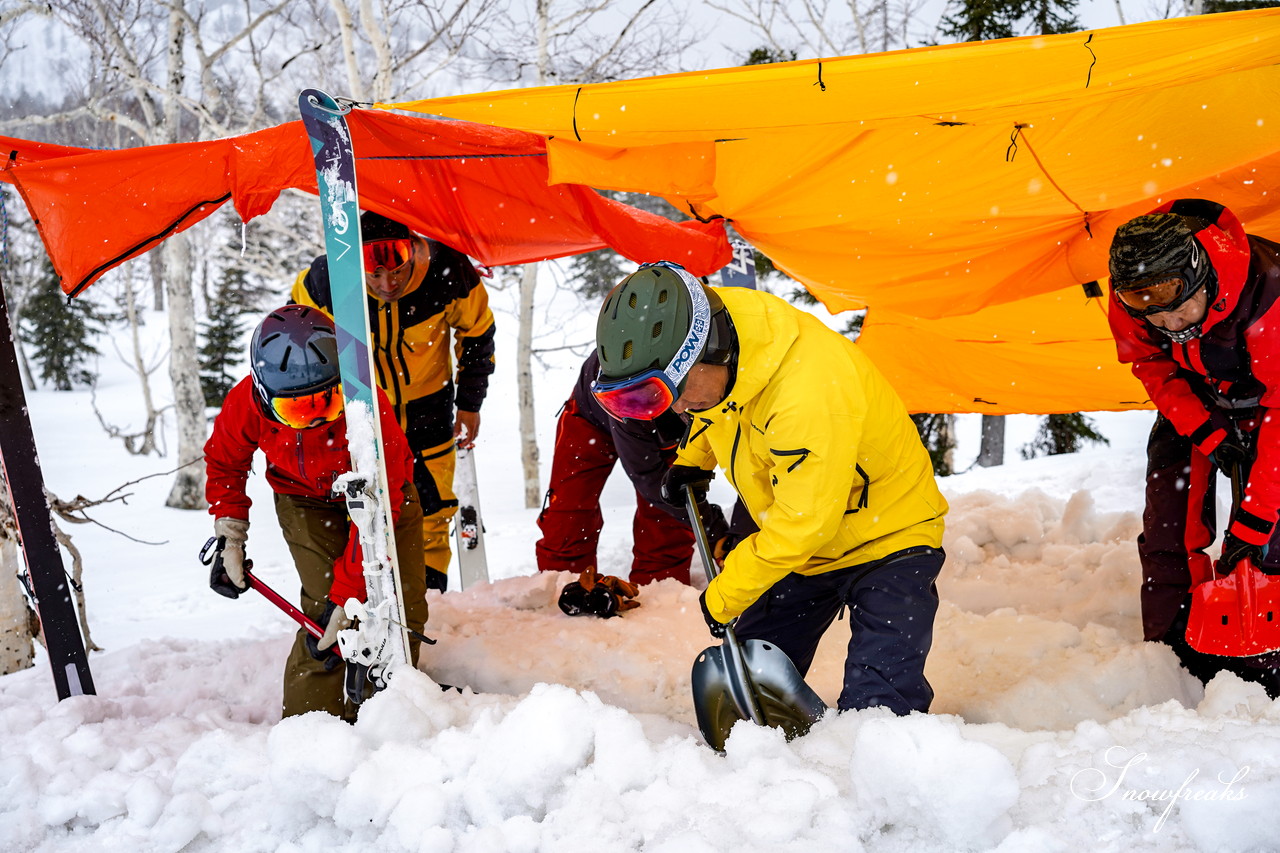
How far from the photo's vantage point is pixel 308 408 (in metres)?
2.64

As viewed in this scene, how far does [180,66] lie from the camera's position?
8570 millimetres

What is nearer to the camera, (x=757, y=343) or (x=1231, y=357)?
(x=757, y=343)

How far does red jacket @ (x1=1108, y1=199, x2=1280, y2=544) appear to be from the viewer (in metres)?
2.64

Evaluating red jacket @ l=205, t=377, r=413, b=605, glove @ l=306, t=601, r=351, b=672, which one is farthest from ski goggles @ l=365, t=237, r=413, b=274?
glove @ l=306, t=601, r=351, b=672

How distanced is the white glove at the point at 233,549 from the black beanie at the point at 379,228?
1.32 meters

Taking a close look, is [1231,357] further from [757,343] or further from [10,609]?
[10,609]

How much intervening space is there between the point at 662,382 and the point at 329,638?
1.42 metres

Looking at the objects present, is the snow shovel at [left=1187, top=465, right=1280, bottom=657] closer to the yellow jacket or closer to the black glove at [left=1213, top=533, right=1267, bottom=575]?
the black glove at [left=1213, top=533, right=1267, bottom=575]

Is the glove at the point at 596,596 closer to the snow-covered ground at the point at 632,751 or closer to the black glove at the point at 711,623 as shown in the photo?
the snow-covered ground at the point at 632,751

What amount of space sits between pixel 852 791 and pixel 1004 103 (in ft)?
6.24

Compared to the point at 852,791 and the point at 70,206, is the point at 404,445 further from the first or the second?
the point at 852,791

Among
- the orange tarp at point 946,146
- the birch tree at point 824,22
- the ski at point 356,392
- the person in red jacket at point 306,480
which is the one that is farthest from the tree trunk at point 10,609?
the birch tree at point 824,22

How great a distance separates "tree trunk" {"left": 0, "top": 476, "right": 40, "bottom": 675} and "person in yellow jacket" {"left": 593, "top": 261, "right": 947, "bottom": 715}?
105 inches

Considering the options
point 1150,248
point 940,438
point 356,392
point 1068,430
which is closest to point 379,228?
point 356,392
